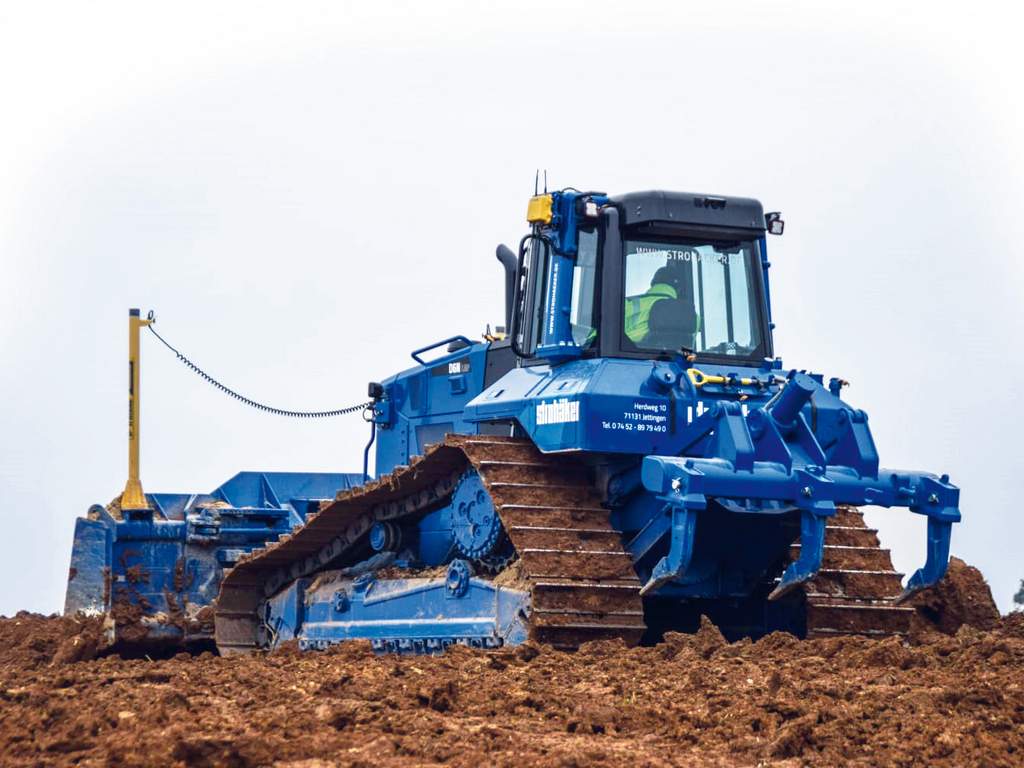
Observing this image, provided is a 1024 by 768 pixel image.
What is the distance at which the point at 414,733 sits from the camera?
801 centimetres

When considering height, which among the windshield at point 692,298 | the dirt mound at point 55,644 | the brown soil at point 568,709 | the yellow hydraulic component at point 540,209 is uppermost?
the yellow hydraulic component at point 540,209

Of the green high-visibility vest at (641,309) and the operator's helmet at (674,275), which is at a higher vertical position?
the operator's helmet at (674,275)

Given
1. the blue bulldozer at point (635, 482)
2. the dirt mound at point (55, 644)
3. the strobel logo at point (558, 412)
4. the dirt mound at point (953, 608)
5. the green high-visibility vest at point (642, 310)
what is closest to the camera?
the blue bulldozer at point (635, 482)

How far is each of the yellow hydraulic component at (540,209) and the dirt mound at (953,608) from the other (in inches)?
168

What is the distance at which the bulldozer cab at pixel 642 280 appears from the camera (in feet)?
43.4

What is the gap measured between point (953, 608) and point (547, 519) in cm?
397

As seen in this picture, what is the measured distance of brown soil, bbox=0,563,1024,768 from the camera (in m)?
7.57

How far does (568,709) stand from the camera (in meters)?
9.05

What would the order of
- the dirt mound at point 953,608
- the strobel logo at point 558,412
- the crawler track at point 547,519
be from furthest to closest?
1. the dirt mound at point 953,608
2. the strobel logo at point 558,412
3. the crawler track at point 547,519

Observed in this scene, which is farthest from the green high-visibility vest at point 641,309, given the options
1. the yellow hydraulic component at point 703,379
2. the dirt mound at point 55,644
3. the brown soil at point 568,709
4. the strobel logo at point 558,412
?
the dirt mound at point 55,644

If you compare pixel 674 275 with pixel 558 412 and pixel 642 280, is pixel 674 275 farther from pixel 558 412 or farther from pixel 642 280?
pixel 558 412

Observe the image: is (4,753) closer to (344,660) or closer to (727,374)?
(344,660)

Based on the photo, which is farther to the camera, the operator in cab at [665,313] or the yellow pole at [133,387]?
the yellow pole at [133,387]

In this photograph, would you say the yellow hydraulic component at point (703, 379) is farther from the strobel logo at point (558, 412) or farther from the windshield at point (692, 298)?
the strobel logo at point (558, 412)
